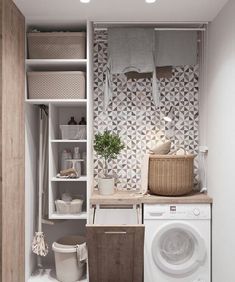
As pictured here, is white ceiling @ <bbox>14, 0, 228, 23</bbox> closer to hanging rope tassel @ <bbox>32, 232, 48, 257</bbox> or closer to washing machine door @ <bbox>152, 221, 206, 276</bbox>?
washing machine door @ <bbox>152, 221, 206, 276</bbox>

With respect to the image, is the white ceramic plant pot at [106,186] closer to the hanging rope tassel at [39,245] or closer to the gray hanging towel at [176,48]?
the hanging rope tassel at [39,245]

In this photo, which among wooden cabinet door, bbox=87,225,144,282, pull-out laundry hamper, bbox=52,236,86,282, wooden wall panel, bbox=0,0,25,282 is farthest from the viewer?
pull-out laundry hamper, bbox=52,236,86,282

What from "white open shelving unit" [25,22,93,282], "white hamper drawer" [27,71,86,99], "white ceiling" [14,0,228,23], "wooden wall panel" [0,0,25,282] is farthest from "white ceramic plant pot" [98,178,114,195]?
"white ceiling" [14,0,228,23]

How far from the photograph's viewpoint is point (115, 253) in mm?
2715

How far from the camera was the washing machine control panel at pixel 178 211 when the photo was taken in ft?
10.4

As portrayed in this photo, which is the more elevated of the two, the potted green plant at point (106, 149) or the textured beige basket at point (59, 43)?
the textured beige basket at point (59, 43)

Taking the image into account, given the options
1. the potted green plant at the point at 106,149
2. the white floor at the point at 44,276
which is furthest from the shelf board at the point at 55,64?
the white floor at the point at 44,276

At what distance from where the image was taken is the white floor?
3.34 meters

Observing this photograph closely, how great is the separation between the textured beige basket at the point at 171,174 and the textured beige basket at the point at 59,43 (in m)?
1.21

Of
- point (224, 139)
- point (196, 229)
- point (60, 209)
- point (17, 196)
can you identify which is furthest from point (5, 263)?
point (224, 139)

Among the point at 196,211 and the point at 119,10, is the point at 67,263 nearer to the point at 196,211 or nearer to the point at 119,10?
the point at 196,211

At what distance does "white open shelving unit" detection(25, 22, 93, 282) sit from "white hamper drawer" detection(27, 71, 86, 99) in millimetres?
54

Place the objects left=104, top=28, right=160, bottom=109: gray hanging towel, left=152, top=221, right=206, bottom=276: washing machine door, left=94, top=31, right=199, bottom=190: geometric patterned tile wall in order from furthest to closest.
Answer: left=94, top=31, right=199, bottom=190: geometric patterned tile wall → left=104, top=28, right=160, bottom=109: gray hanging towel → left=152, top=221, right=206, bottom=276: washing machine door

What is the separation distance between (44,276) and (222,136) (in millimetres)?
2148
